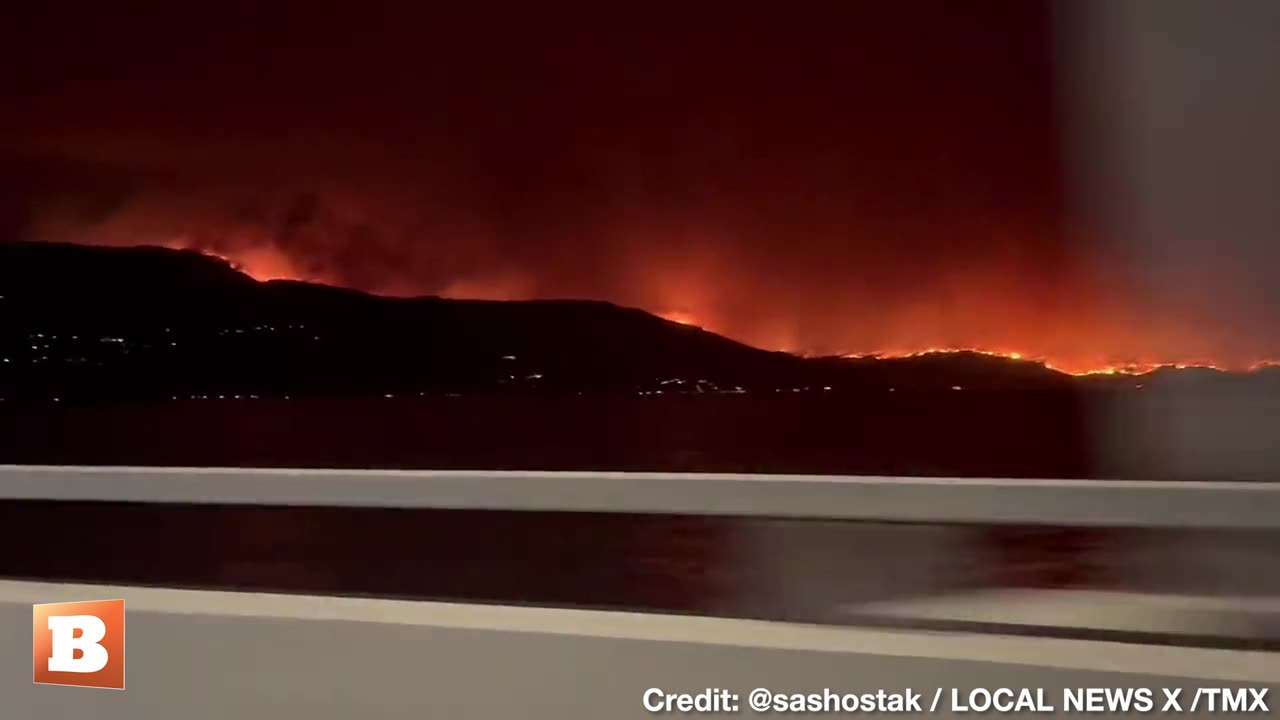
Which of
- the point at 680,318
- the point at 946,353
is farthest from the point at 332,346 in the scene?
the point at 946,353

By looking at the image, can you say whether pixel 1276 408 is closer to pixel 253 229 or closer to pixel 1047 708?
pixel 1047 708

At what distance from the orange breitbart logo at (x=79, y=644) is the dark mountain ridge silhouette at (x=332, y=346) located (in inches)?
11.2

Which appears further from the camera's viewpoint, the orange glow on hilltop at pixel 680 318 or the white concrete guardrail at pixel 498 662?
the orange glow on hilltop at pixel 680 318

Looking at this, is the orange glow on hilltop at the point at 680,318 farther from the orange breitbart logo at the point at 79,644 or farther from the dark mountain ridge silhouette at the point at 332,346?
the orange breitbart logo at the point at 79,644

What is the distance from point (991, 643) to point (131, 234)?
1171mm

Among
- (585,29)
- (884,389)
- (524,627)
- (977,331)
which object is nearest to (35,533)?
(524,627)

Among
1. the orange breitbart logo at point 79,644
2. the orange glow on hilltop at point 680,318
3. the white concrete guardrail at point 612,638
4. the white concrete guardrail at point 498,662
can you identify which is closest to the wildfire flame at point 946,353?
the orange glow on hilltop at point 680,318

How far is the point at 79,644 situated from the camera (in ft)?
4.13

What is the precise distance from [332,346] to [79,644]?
1.53ft

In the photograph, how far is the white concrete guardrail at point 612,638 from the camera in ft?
3.24

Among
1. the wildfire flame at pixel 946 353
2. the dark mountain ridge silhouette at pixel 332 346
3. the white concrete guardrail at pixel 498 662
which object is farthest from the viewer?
the dark mountain ridge silhouette at pixel 332 346

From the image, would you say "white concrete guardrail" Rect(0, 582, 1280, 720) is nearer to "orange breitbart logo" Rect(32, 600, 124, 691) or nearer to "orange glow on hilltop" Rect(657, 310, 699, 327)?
"orange breitbart logo" Rect(32, 600, 124, 691)

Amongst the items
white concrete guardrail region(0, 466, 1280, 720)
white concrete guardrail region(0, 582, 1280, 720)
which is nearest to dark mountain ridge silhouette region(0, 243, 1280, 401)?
white concrete guardrail region(0, 466, 1280, 720)

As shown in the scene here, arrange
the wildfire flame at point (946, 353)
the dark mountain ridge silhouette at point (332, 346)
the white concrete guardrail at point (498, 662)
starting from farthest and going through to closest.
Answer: the dark mountain ridge silhouette at point (332, 346), the wildfire flame at point (946, 353), the white concrete guardrail at point (498, 662)
